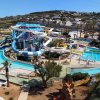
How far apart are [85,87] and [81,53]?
1807cm

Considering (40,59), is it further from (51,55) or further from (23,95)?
(23,95)

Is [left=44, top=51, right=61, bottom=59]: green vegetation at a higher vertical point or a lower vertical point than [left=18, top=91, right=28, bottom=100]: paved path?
higher

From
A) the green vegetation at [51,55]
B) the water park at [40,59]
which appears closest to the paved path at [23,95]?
the water park at [40,59]

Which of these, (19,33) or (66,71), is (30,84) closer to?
(66,71)

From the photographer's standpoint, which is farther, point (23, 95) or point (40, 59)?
point (40, 59)

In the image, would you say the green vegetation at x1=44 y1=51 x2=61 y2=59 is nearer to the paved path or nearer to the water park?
the water park

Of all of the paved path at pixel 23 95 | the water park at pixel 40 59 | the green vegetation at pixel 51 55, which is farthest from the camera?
the green vegetation at pixel 51 55

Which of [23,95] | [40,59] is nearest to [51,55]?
[40,59]

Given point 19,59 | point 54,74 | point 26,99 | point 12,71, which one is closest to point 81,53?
point 19,59

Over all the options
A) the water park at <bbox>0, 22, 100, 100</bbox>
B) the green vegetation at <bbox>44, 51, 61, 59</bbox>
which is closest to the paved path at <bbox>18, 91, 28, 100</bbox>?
the water park at <bbox>0, 22, 100, 100</bbox>

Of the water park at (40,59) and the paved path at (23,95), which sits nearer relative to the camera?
the paved path at (23,95)

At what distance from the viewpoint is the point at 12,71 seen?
30234 millimetres

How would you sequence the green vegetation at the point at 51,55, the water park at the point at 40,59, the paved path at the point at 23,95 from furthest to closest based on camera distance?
1. the green vegetation at the point at 51,55
2. the water park at the point at 40,59
3. the paved path at the point at 23,95

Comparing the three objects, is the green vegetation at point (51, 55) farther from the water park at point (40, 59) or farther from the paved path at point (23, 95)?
the paved path at point (23, 95)
